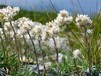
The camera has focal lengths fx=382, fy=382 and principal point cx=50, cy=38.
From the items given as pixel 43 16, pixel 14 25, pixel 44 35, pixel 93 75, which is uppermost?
pixel 43 16

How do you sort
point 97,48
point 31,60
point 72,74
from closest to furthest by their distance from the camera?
point 72,74 < point 97,48 < point 31,60

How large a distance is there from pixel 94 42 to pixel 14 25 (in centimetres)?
128

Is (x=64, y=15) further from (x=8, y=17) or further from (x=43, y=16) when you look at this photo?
(x=43, y=16)

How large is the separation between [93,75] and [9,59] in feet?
2.31

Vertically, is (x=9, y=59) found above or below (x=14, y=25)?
below

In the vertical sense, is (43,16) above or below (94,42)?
above

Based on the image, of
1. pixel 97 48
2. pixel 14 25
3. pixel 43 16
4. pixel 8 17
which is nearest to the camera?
pixel 8 17

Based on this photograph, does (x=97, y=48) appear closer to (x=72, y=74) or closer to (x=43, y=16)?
(x=72, y=74)

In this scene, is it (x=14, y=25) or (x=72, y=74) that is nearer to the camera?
(x=14, y=25)

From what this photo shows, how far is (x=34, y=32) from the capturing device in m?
2.62

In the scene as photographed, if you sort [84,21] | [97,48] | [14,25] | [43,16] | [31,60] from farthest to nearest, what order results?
[43,16] < [31,60] < [97,48] < [14,25] < [84,21]

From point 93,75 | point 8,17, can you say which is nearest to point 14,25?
point 8,17

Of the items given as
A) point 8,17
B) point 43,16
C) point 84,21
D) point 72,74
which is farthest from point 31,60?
point 43,16

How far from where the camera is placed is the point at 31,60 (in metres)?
4.03
